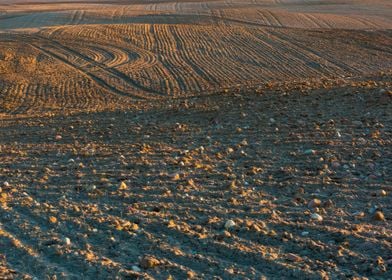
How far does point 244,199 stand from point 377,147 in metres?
2.62

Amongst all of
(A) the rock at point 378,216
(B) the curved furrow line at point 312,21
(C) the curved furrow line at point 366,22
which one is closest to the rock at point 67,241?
(A) the rock at point 378,216

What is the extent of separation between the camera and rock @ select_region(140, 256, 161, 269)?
4641 millimetres

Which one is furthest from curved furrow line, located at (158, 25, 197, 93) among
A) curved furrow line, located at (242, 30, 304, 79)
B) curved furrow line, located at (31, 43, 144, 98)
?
curved furrow line, located at (242, 30, 304, 79)

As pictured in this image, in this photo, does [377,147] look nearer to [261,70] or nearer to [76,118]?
[76,118]

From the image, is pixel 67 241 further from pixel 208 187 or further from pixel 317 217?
pixel 317 217

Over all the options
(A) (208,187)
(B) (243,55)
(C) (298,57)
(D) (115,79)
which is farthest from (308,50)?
(A) (208,187)

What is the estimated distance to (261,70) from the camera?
21625 millimetres

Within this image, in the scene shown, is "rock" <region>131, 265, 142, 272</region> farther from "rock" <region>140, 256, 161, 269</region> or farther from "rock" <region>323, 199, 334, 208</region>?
"rock" <region>323, 199, 334, 208</region>

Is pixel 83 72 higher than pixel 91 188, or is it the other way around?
pixel 83 72

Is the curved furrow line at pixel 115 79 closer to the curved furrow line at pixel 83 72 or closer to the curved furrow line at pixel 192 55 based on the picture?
the curved furrow line at pixel 83 72

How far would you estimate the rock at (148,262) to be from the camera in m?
4.64

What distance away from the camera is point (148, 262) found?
4.66 m

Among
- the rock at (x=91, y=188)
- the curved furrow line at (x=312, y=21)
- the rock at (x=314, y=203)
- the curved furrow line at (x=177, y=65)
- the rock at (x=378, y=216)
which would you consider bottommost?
the rock at (x=91, y=188)

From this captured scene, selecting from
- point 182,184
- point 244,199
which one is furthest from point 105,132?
point 244,199
